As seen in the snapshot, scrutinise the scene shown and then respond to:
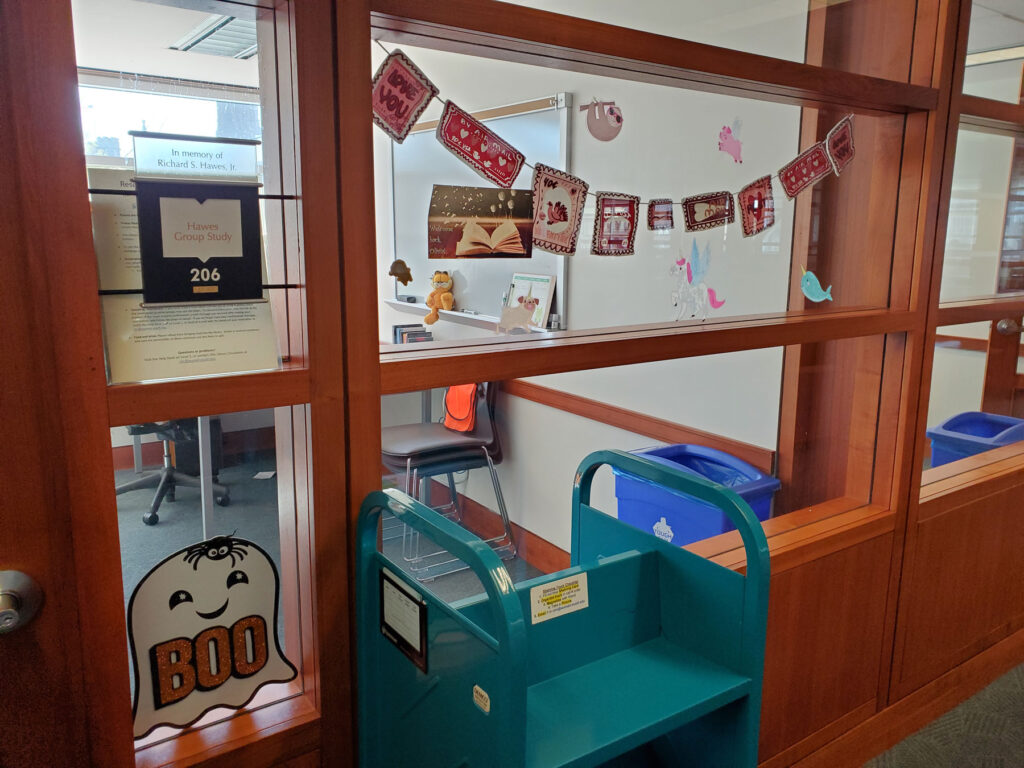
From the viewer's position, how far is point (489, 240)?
1.37 meters

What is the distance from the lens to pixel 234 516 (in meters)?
1.16

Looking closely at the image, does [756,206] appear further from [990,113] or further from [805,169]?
[990,113]

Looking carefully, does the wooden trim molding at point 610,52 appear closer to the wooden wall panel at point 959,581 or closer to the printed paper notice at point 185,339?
the printed paper notice at point 185,339

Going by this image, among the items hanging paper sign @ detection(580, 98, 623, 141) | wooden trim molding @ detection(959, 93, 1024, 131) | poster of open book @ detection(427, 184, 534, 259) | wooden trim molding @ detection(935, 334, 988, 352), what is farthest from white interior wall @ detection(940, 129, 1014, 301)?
poster of open book @ detection(427, 184, 534, 259)

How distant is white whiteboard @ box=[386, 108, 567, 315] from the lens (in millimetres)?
1277

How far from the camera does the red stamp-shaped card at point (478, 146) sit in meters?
1.28

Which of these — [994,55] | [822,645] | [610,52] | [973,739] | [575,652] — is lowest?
[973,739]

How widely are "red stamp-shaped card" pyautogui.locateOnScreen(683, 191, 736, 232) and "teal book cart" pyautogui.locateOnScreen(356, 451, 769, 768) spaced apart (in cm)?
66

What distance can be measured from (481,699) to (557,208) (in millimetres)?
870

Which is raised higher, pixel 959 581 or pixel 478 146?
pixel 478 146

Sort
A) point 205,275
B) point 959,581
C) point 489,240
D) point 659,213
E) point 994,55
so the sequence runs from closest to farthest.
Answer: point 205,275 → point 489,240 → point 659,213 → point 959,581 → point 994,55

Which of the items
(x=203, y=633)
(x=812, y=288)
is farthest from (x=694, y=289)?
(x=203, y=633)

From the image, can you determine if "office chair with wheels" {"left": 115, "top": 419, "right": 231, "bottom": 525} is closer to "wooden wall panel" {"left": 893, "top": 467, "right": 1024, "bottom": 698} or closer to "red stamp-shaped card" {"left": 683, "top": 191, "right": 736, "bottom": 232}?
"red stamp-shaped card" {"left": 683, "top": 191, "right": 736, "bottom": 232}

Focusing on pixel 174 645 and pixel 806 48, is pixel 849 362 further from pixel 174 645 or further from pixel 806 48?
pixel 174 645
